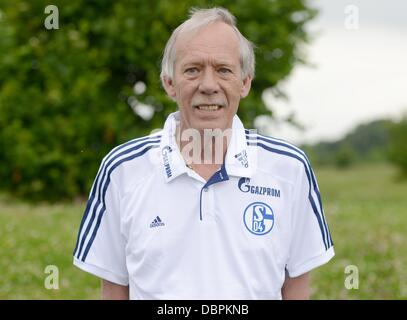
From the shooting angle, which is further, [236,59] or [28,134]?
[28,134]

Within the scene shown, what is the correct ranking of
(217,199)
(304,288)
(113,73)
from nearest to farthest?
(217,199) < (304,288) < (113,73)

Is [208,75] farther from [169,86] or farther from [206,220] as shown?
[206,220]

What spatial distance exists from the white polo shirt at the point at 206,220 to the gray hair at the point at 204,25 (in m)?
0.32

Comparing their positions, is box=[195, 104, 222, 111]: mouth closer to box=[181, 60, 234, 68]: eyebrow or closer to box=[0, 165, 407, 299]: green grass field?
box=[181, 60, 234, 68]: eyebrow

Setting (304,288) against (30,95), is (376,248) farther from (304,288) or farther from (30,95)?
(30,95)

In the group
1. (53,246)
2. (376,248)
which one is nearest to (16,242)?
(53,246)

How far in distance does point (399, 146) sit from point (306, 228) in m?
43.5

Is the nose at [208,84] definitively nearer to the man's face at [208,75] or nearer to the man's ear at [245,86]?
the man's face at [208,75]

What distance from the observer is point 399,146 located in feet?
151

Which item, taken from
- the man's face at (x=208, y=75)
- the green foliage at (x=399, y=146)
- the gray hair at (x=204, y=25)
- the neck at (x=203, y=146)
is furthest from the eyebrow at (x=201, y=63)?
the green foliage at (x=399, y=146)

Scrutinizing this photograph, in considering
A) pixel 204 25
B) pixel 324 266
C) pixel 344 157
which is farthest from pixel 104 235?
pixel 344 157

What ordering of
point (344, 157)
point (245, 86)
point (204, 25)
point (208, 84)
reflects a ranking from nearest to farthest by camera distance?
point (208, 84)
point (204, 25)
point (245, 86)
point (344, 157)
